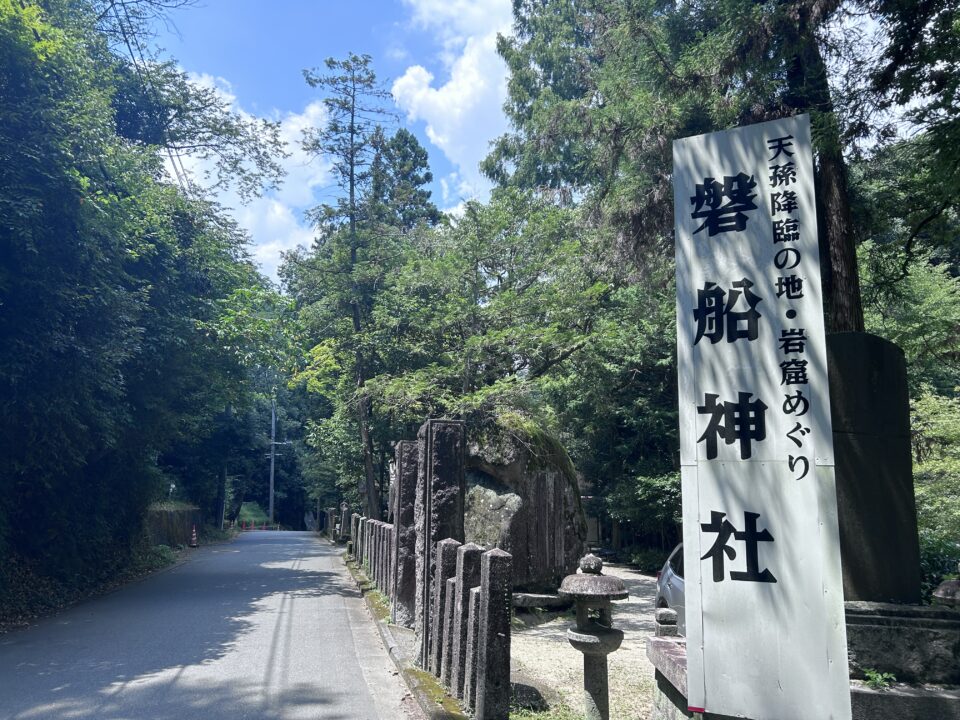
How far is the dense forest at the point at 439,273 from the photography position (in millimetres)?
9000

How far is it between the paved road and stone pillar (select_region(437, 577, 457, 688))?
411 millimetres

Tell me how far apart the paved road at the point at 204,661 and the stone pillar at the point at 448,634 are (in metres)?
0.41

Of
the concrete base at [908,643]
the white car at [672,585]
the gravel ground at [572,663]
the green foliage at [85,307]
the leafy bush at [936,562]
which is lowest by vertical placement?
the gravel ground at [572,663]

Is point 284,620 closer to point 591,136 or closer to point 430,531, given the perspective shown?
point 430,531

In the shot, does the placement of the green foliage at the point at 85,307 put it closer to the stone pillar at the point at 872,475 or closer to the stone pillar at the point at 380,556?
the stone pillar at the point at 380,556

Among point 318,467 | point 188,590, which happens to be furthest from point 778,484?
point 318,467

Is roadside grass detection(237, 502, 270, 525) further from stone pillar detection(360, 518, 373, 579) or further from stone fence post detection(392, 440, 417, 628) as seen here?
stone fence post detection(392, 440, 417, 628)

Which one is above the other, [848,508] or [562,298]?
[562,298]

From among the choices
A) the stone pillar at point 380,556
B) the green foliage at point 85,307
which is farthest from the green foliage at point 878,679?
the green foliage at point 85,307

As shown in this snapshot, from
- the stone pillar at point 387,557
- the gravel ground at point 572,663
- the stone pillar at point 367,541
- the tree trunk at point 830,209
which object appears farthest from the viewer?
the stone pillar at point 367,541

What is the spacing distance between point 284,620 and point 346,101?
581 inches

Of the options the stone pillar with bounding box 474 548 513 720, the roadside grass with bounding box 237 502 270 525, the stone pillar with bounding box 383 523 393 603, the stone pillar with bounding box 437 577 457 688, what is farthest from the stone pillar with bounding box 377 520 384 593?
the roadside grass with bounding box 237 502 270 525

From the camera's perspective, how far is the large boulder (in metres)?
11.3

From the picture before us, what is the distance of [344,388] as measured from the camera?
17.8 m
